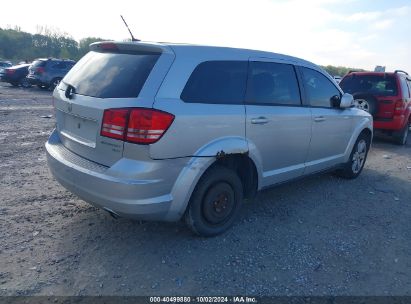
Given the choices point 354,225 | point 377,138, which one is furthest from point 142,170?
point 377,138

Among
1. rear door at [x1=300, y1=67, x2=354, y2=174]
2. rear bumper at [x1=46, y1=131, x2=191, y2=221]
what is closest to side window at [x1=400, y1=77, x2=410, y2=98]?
rear door at [x1=300, y1=67, x2=354, y2=174]

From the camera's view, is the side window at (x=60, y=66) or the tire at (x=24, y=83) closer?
the side window at (x=60, y=66)

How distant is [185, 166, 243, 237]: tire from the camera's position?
137 inches

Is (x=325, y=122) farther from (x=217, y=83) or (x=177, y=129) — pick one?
(x=177, y=129)

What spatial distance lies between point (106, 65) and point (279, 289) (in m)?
2.51

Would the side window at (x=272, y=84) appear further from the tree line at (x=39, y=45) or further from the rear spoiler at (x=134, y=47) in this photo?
the tree line at (x=39, y=45)

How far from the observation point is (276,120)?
4.05m

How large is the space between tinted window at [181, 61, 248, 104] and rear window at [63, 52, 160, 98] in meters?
0.41

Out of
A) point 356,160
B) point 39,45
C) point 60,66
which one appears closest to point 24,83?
point 60,66

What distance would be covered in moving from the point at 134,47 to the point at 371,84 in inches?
293

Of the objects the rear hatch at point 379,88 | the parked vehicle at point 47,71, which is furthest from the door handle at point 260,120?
the parked vehicle at point 47,71

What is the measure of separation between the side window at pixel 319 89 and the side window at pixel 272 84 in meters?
0.27

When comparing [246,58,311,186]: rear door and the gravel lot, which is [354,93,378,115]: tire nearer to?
the gravel lot

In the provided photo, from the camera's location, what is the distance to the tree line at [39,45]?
71188 millimetres
